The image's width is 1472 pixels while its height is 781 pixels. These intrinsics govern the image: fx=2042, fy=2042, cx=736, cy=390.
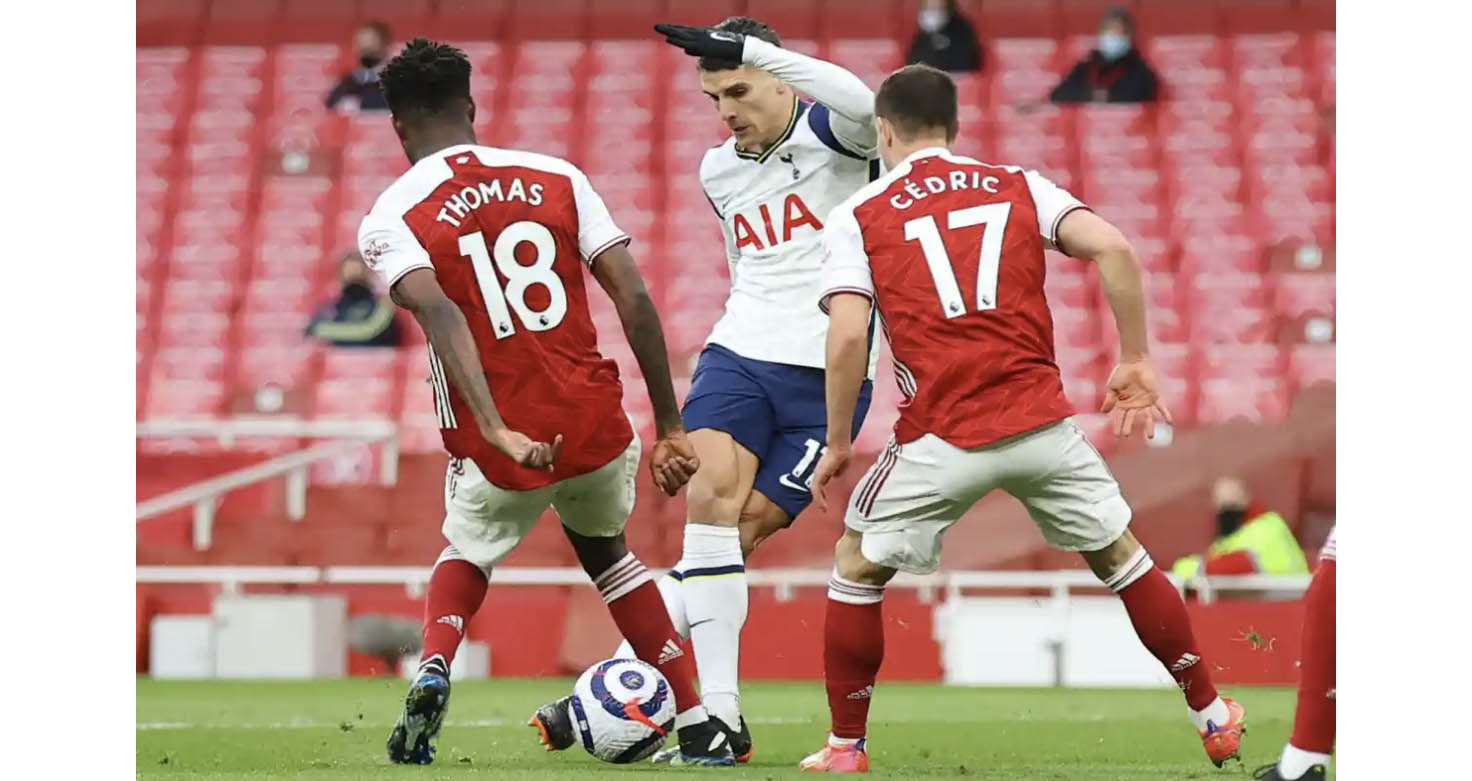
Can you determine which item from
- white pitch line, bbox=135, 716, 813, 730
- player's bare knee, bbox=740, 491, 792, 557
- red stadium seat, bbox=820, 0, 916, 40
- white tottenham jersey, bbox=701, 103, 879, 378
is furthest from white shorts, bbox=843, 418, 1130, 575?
red stadium seat, bbox=820, 0, 916, 40

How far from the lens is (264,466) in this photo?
10188 mm

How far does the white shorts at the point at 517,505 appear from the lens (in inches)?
187

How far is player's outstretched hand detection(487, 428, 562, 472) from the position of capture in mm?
4469

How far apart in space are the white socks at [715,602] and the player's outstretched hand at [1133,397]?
3.99 feet

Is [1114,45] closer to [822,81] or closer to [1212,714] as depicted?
[822,81]

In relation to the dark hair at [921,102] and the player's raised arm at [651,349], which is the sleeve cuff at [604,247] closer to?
the player's raised arm at [651,349]

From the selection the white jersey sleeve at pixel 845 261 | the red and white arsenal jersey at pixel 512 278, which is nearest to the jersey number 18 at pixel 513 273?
the red and white arsenal jersey at pixel 512 278

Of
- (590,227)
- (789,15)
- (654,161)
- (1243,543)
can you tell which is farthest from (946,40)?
(590,227)

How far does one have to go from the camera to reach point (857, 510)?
175 inches

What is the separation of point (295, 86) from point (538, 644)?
7305mm

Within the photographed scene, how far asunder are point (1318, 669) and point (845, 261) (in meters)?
1.35

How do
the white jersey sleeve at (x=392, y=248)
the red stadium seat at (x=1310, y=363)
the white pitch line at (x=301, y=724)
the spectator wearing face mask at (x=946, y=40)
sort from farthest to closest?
the spectator wearing face mask at (x=946, y=40)
the red stadium seat at (x=1310, y=363)
the white pitch line at (x=301, y=724)
the white jersey sleeve at (x=392, y=248)

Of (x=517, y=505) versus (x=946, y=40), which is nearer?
(x=517, y=505)
